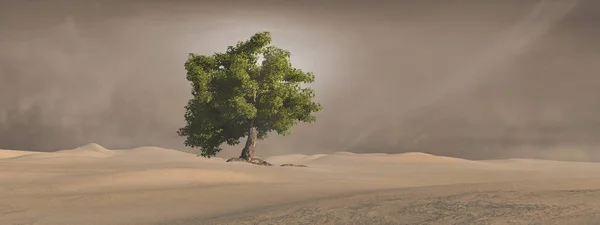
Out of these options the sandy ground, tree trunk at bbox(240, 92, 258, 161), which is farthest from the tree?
the sandy ground

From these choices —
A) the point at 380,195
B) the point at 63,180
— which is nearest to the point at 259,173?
the point at 63,180

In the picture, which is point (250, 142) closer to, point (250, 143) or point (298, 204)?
point (250, 143)

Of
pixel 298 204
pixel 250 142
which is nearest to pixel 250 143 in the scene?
pixel 250 142

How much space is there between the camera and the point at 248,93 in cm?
4900

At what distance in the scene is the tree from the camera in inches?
1930

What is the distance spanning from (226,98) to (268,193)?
30272 millimetres

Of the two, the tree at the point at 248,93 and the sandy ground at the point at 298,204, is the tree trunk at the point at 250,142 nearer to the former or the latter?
the tree at the point at 248,93

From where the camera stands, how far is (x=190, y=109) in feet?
174

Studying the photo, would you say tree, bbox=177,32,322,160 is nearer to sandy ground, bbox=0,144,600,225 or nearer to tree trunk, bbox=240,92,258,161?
tree trunk, bbox=240,92,258,161

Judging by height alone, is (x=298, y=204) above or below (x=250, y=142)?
below

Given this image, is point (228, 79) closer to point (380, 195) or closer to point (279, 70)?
point (279, 70)

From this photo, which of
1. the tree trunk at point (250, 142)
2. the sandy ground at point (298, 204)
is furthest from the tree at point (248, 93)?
the sandy ground at point (298, 204)

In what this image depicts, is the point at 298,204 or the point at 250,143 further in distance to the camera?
the point at 250,143

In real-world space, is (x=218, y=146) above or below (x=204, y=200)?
above
